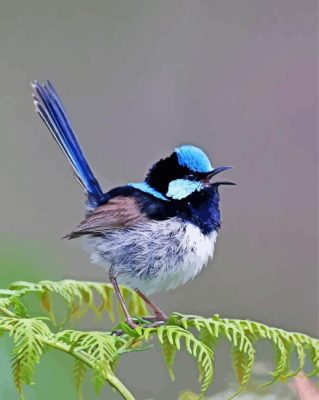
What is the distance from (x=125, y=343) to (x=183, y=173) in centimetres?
64

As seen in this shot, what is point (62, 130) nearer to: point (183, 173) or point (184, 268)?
point (183, 173)

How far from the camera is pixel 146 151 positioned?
4.58m

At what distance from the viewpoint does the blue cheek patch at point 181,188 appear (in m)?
1.89

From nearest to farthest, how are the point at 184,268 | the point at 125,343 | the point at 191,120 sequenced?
the point at 125,343 < the point at 184,268 < the point at 191,120

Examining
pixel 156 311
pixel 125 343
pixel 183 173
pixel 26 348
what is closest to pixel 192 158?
pixel 183 173

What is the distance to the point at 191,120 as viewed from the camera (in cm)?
468

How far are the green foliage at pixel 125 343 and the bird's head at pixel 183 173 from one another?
405mm

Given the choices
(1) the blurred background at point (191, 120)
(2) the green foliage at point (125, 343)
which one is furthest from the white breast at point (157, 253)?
(1) the blurred background at point (191, 120)

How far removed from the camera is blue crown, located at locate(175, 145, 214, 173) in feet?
6.11

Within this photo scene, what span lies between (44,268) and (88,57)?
3451 mm

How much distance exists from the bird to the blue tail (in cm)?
10

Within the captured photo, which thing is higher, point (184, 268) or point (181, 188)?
point (181, 188)

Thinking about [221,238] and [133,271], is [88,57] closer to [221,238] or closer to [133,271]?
[221,238]

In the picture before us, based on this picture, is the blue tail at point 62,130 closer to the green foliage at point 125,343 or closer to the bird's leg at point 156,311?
the bird's leg at point 156,311
